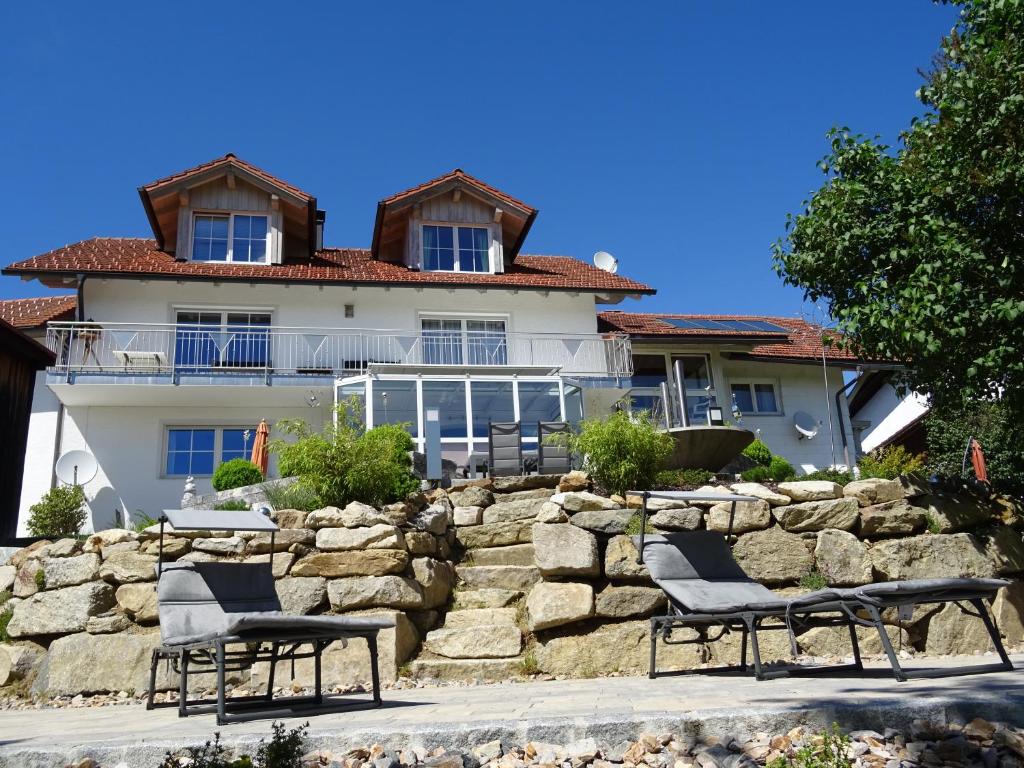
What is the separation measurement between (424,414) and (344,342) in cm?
273

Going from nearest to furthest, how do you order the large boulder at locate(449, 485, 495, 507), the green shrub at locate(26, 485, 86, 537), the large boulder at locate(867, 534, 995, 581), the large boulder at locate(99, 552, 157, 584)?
the large boulder at locate(99, 552, 157, 584), the large boulder at locate(867, 534, 995, 581), the large boulder at locate(449, 485, 495, 507), the green shrub at locate(26, 485, 86, 537)

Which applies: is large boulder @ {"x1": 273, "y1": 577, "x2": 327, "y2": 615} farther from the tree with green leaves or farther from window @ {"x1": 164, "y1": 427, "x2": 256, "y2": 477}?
window @ {"x1": 164, "y1": 427, "x2": 256, "y2": 477}

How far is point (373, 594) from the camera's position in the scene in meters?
7.48

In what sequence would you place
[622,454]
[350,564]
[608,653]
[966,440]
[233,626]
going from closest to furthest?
1. [233,626]
2. [608,653]
3. [350,564]
4. [622,454]
5. [966,440]

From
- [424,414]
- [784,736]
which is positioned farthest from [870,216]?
[424,414]

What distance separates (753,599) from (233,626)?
3711 mm

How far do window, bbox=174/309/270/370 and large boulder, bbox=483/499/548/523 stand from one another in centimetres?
747

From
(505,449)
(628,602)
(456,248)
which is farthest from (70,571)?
(456,248)

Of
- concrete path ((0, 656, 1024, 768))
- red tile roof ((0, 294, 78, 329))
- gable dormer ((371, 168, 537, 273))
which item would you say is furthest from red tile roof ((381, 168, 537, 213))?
concrete path ((0, 656, 1024, 768))

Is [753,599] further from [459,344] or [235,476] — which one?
[459,344]

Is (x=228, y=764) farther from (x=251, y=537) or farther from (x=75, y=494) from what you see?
(x=75, y=494)

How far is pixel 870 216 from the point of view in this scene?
29.2 feet

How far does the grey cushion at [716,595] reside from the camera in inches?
227

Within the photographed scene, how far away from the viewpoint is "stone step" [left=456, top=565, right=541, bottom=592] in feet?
27.5
